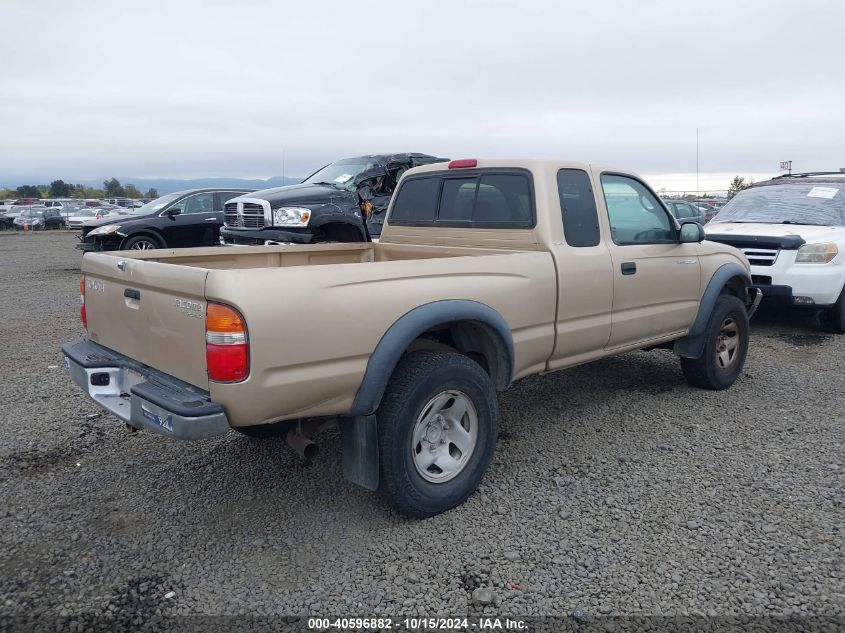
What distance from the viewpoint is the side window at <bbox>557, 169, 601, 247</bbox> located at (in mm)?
4430

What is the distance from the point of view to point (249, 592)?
297cm

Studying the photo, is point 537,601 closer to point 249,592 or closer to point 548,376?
point 249,592

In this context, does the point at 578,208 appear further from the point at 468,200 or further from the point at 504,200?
the point at 468,200

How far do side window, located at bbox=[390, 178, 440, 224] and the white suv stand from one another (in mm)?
4753

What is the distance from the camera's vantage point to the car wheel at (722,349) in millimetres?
5520

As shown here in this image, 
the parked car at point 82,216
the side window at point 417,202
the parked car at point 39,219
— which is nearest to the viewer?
the side window at point 417,202

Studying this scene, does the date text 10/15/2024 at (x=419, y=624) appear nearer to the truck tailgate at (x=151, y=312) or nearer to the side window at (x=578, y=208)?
the truck tailgate at (x=151, y=312)

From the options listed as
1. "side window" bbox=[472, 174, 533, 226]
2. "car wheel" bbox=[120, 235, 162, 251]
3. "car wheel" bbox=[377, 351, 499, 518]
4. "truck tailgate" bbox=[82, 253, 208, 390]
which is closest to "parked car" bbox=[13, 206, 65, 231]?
"car wheel" bbox=[120, 235, 162, 251]

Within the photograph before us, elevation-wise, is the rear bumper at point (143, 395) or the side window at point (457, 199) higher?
the side window at point (457, 199)

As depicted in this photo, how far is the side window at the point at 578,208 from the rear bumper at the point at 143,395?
2.54 m

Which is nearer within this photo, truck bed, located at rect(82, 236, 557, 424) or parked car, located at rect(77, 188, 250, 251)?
truck bed, located at rect(82, 236, 557, 424)

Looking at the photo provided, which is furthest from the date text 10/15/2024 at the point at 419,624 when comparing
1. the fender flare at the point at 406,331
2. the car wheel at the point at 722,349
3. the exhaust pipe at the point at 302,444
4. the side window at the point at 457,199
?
the car wheel at the point at 722,349

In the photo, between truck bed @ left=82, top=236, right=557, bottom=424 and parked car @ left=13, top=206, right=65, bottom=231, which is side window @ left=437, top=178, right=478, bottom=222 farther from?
parked car @ left=13, top=206, right=65, bottom=231

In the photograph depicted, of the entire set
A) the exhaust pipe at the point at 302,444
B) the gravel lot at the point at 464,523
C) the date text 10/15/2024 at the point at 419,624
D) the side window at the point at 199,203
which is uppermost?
the side window at the point at 199,203
